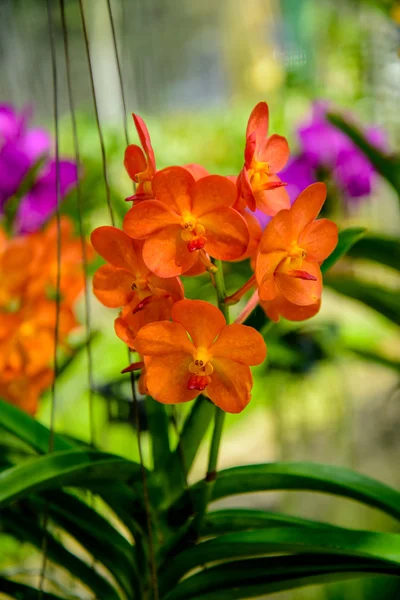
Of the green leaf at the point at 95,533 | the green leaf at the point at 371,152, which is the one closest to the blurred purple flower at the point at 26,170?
the green leaf at the point at 371,152

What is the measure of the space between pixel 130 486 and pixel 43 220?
0.53 metres

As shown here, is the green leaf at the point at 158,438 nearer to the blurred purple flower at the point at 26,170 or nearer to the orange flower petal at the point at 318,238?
the orange flower petal at the point at 318,238

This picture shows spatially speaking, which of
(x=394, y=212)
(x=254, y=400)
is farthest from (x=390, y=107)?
(x=254, y=400)

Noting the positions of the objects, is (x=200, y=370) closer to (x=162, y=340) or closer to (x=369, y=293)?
(x=162, y=340)

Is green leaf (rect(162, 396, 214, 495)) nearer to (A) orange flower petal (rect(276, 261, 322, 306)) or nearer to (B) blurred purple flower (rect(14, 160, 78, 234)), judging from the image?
(A) orange flower petal (rect(276, 261, 322, 306))

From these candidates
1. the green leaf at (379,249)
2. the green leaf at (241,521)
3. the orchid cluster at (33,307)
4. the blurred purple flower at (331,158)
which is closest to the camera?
the green leaf at (241,521)

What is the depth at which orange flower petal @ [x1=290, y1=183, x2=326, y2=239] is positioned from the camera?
1.06ft

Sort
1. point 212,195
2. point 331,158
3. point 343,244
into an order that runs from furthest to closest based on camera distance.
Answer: point 331,158, point 343,244, point 212,195

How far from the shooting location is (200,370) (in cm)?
32

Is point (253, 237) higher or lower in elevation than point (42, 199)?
lower

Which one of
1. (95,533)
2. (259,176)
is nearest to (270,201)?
(259,176)

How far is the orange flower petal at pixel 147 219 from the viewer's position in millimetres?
312

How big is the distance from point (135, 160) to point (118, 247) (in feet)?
0.16

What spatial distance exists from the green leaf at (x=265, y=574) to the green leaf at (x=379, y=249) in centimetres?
49
